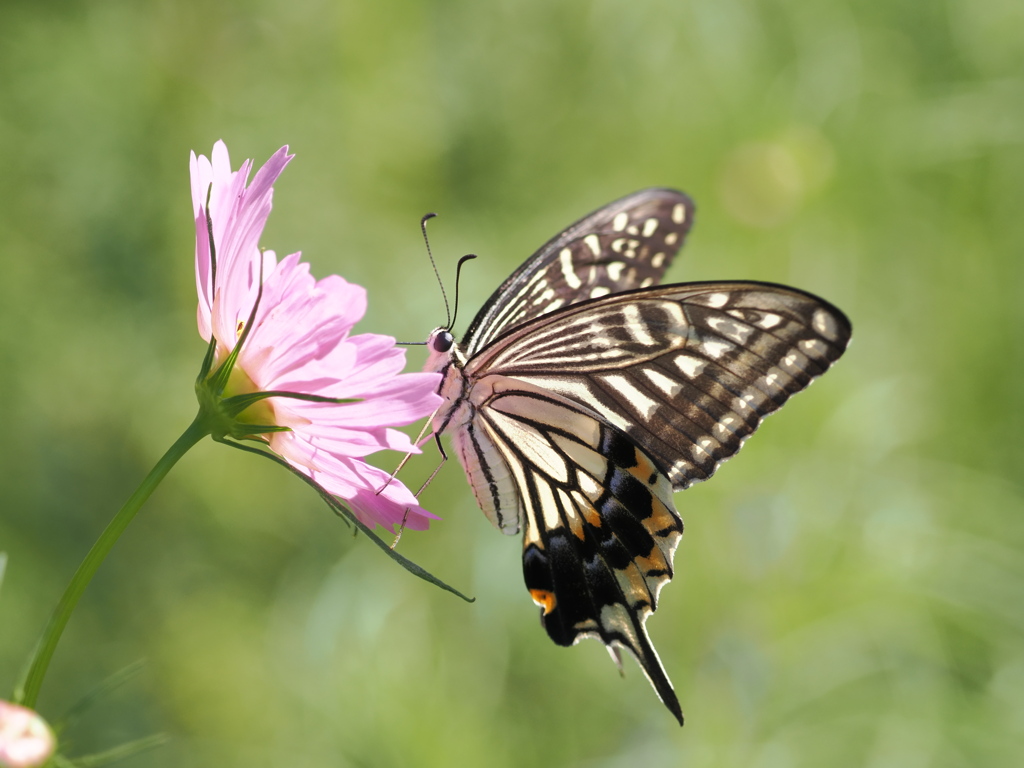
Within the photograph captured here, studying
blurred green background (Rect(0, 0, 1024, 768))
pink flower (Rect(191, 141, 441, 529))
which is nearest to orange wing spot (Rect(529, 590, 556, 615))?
pink flower (Rect(191, 141, 441, 529))

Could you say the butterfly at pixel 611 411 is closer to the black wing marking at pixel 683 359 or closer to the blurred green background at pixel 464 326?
the black wing marking at pixel 683 359

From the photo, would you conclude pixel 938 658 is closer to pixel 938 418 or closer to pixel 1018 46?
pixel 938 418

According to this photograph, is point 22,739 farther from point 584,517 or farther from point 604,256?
point 604,256

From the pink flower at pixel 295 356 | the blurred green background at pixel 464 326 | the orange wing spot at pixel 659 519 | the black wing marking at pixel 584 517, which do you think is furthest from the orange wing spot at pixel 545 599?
the blurred green background at pixel 464 326

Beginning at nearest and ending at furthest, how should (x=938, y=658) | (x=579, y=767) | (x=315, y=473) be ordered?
(x=315, y=473)
(x=579, y=767)
(x=938, y=658)

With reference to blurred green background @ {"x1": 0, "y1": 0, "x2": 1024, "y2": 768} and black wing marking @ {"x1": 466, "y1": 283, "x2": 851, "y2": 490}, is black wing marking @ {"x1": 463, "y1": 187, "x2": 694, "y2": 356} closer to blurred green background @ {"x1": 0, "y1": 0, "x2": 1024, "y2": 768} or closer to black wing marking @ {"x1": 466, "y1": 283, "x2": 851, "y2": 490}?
black wing marking @ {"x1": 466, "y1": 283, "x2": 851, "y2": 490}

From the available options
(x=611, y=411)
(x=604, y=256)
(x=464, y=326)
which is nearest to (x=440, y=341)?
(x=611, y=411)

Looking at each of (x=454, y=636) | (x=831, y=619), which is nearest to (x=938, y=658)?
(x=831, y=619)
